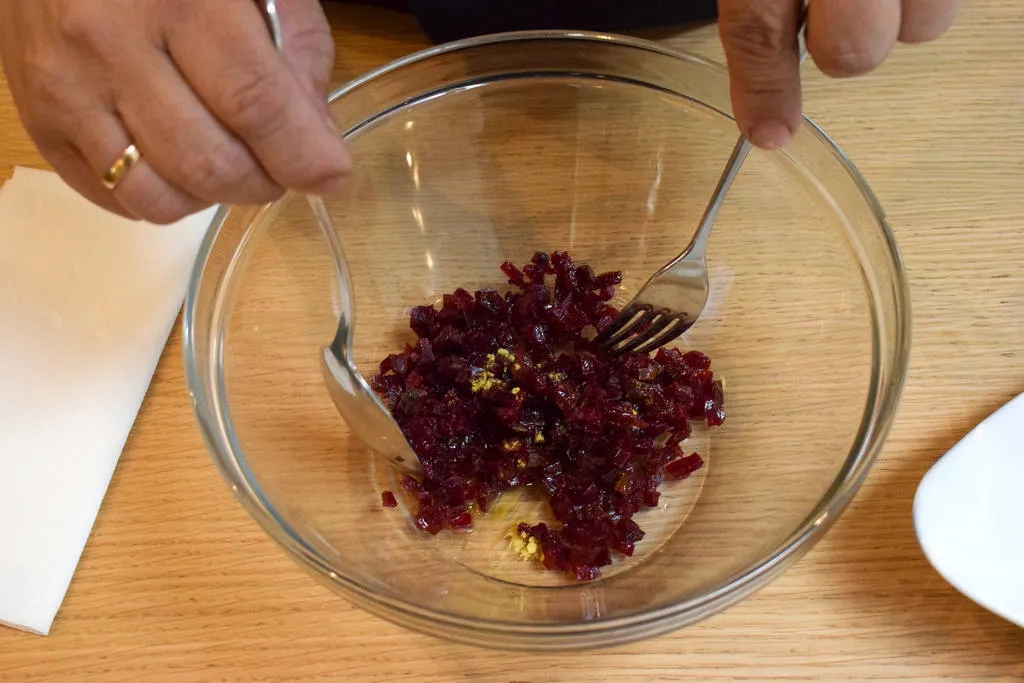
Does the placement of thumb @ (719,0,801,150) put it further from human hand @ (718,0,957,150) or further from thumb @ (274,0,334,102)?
thumb @ (274,0,334,102)

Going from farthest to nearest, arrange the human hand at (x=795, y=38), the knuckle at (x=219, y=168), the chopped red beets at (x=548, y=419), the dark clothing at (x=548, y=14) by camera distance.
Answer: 1. the dark clothing at (x=548, y=14)
2. the chopped red beets at (x=548, y=419)
3. the knuckle at (x=219, y=168)
4. the human hand at (x=795, y=38)

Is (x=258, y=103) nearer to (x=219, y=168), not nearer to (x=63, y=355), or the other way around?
(x=219, y=168)

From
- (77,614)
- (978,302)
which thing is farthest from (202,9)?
(978,302)

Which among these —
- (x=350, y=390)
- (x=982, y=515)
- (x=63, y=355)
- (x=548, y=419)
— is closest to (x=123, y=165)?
(x=350, y=390)

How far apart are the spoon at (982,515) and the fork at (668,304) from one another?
1.55ft

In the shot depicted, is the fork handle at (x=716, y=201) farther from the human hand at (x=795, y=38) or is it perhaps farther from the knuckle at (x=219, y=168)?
the knuckle at (x=219, y=168)

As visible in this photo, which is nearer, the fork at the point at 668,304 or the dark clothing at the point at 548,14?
the fork at the point at 668,304

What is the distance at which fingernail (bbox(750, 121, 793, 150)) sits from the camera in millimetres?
958

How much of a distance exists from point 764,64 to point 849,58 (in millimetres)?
91

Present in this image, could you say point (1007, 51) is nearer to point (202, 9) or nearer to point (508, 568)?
point (508, 568)

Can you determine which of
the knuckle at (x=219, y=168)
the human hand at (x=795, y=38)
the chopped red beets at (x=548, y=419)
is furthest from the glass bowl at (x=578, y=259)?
the human hand at (x=795, y=38)

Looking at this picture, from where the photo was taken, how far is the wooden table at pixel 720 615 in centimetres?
122

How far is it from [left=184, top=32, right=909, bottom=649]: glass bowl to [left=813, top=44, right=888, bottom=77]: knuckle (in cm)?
40

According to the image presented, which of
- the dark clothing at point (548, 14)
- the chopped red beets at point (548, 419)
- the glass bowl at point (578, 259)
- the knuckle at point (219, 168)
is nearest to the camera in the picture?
the knuckle at point (219, 168)
